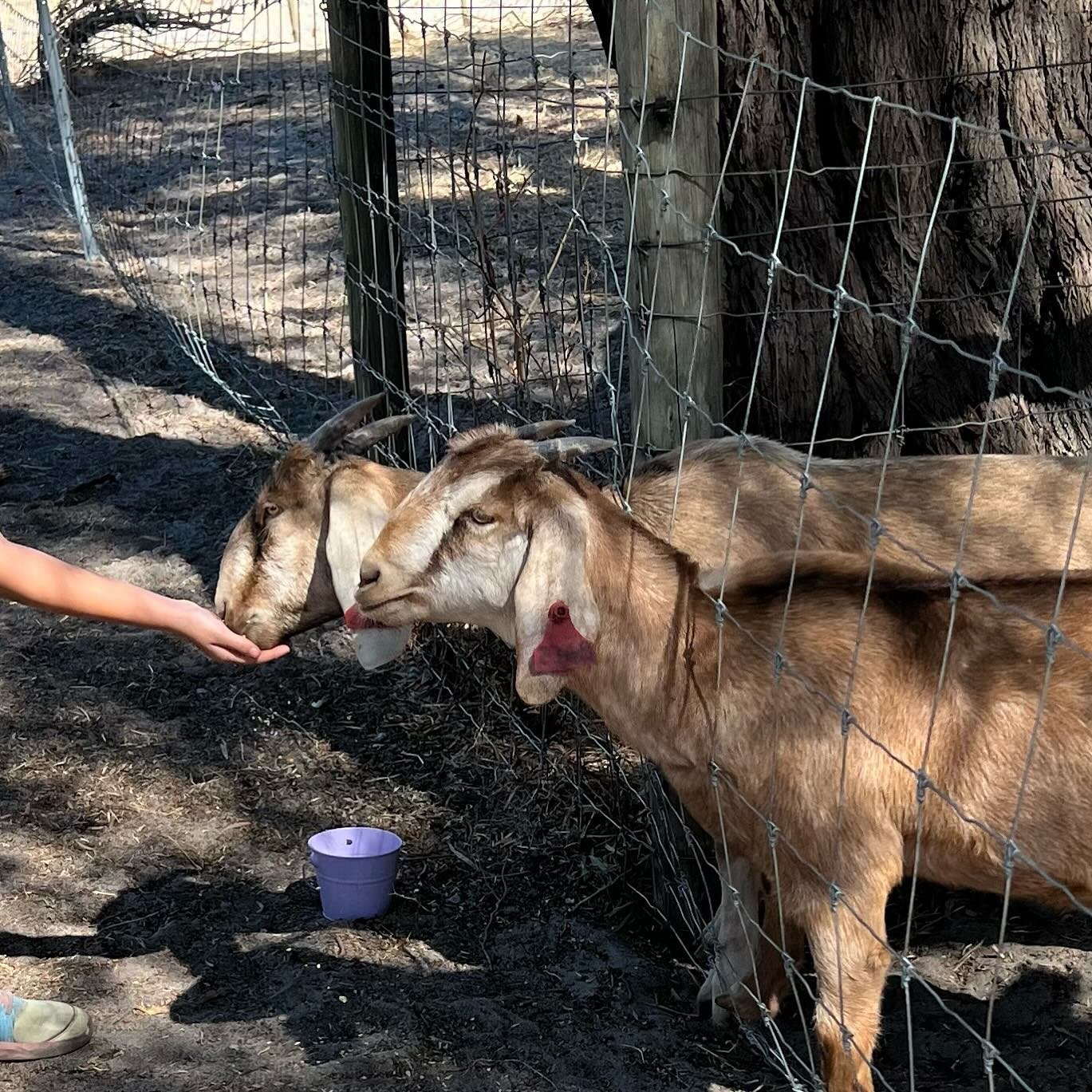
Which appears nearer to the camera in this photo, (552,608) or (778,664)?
(778,664)

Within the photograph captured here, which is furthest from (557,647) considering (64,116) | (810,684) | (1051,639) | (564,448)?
(64,116)

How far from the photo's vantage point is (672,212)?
348 centimetres

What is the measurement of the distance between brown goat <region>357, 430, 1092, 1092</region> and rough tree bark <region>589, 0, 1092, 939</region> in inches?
37.0

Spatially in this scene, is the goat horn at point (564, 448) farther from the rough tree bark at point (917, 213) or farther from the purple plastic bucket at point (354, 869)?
the purple plastic bucket at point (354, 869)

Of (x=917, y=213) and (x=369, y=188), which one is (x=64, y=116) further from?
(x=917, y=213)

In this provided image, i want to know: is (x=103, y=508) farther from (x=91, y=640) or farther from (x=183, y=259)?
(x=183, y=259)

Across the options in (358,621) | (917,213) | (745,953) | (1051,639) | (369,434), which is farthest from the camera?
(369,434)

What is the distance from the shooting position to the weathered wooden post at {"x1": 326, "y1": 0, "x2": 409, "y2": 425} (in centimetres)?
562

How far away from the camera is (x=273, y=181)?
11.2m

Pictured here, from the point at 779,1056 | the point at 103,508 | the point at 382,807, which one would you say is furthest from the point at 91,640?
the point at 779,1056

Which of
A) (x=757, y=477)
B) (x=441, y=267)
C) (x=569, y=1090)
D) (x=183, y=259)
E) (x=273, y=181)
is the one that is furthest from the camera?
(x=273, y=181)

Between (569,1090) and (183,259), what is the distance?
781cm

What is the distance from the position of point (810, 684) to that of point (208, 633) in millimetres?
1480

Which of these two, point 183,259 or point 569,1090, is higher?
point 183,259
